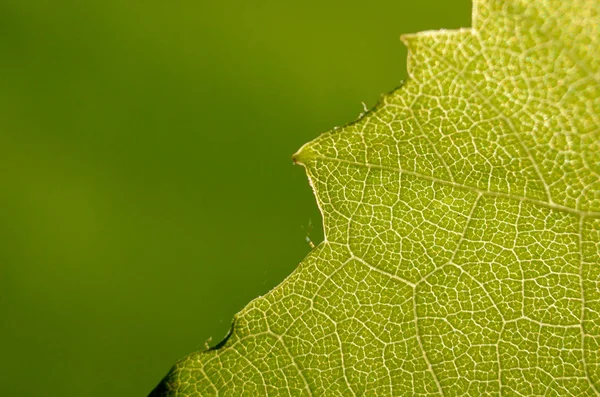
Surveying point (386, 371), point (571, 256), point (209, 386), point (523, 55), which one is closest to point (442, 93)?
point (523, 55)

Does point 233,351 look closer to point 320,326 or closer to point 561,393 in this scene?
point 320,326

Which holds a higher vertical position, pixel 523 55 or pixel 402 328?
pixel 523 55

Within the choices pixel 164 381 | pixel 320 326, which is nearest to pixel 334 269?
pixel 320 326

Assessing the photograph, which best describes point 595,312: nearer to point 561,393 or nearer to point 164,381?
point 561,393

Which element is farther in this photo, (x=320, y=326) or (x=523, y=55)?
(x=320, y=326)

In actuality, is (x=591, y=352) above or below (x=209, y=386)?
below

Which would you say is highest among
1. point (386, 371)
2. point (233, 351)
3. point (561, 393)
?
point (233, 351)
